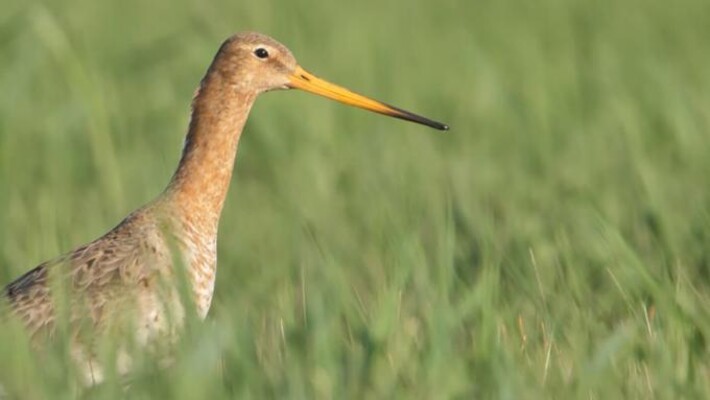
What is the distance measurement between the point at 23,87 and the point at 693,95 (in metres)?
3.17

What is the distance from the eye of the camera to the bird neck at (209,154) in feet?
18.6

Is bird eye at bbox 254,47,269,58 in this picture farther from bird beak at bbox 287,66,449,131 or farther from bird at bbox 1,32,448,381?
bird beak at bbox 287,66,449,131

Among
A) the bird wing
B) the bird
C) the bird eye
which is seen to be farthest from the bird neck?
the bird wing

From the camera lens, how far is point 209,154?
5848 mm

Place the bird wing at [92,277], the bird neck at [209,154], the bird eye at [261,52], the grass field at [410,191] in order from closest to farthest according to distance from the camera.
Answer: the grass field at [410,191] < the bird wing at [92,277] < the bird neck at [209,154] < the bird eye at [261,52]

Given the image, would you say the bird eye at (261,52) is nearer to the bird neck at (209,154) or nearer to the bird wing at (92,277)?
the bird neck at (209,154)

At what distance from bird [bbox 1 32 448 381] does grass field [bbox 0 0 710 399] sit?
21 cm

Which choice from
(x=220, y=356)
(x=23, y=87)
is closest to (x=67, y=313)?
(x=220, y=356)

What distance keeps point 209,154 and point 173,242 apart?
1391 mm

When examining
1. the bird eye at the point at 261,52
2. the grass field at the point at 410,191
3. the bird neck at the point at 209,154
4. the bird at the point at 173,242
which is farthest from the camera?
the bird eye at the point at 261,52

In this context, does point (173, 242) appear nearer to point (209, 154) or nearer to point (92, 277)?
point (92, 277)

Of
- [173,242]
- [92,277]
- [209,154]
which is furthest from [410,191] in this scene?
[173,242]

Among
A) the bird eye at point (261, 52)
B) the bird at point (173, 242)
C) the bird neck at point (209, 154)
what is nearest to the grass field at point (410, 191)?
the bird at point (173, 242)

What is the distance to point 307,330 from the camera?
4.30 m
